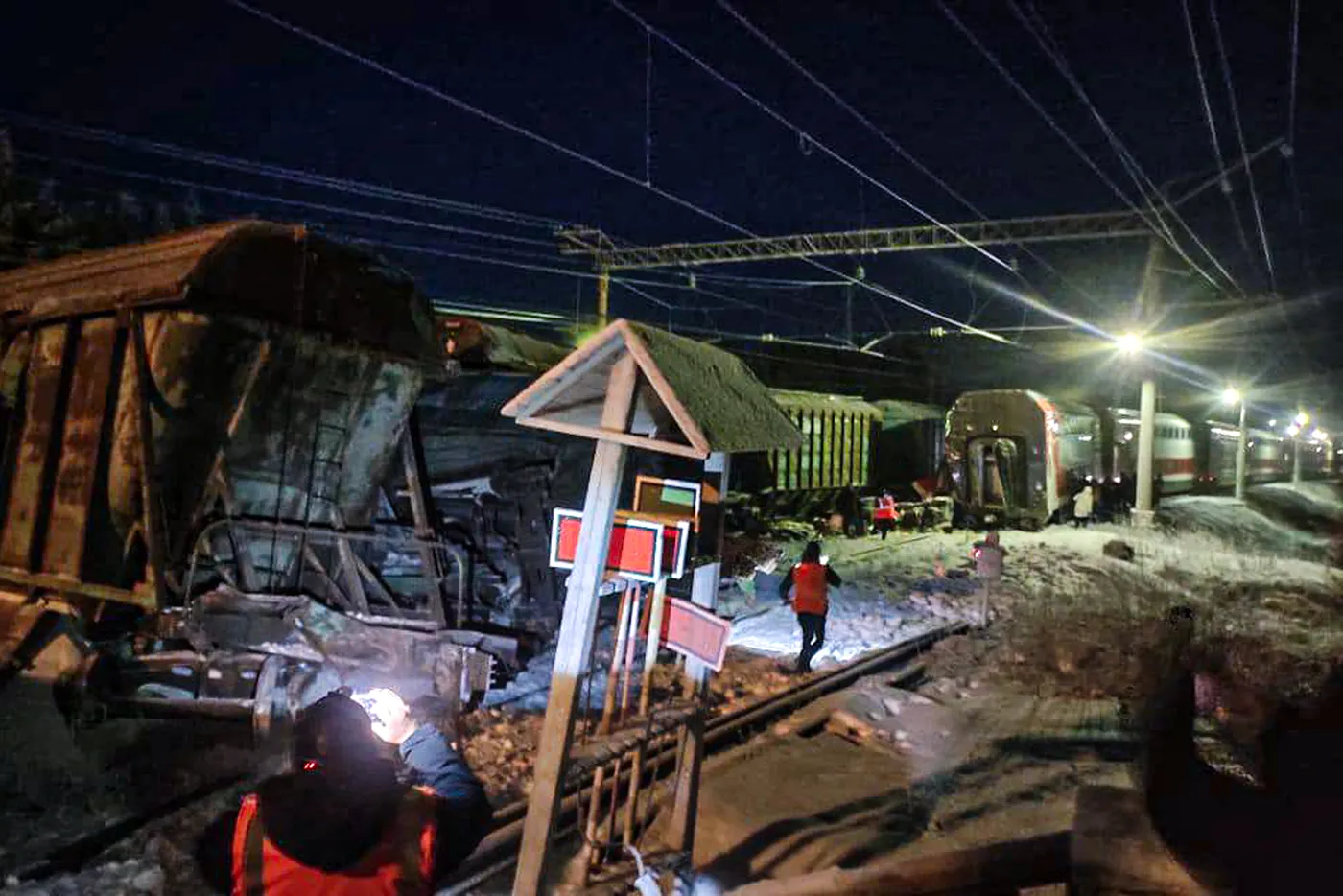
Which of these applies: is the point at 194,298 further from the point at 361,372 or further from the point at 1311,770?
the point at 1311,770

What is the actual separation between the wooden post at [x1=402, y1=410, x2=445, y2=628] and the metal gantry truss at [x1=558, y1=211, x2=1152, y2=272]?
16.4 metres

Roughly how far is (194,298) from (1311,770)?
368 inches

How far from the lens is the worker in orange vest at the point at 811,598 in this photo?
8.40 metres

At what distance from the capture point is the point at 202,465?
5.54 metres

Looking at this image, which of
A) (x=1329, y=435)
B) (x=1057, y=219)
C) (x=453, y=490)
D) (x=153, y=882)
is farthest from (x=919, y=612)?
(x=1329, y=435)

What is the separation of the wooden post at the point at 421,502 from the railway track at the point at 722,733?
1984 millimetres

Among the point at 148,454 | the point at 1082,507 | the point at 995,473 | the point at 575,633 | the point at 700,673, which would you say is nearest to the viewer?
the point at 575,633

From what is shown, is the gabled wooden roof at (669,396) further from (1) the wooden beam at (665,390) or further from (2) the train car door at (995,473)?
(2) the train car door at (995,473)

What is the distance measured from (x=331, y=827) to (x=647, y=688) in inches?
90.8

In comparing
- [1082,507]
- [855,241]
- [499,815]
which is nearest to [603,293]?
[855,241]

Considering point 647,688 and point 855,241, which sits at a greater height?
point 855,241

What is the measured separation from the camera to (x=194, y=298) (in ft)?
16.5

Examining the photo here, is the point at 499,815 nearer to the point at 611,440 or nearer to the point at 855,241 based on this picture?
the point at 611,440

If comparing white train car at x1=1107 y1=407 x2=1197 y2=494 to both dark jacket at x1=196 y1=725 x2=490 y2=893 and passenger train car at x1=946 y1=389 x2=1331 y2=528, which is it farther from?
dark jacket at x1=196 y1=725 x2=490 y2=893
